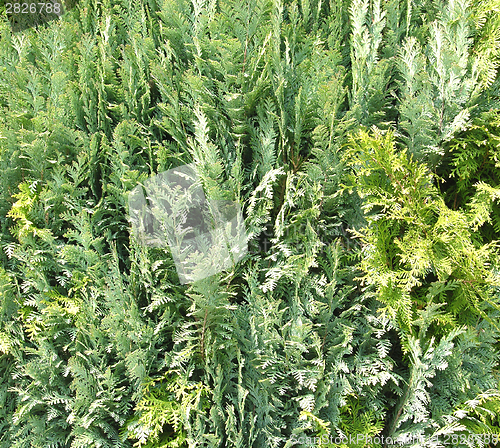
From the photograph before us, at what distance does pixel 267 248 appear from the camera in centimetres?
285

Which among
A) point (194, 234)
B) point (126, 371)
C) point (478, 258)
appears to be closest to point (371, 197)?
point (478, 258)

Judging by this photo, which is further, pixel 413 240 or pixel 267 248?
pixel 267 248

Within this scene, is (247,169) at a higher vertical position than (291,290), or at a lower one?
higher

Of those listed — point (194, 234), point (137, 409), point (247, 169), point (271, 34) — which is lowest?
point (137, 409)

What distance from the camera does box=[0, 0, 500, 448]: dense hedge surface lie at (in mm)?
2541

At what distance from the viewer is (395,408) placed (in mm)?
2793

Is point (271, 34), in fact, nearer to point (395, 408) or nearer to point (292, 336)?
point (292, 336)

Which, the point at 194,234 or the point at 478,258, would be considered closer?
the point at 478,258

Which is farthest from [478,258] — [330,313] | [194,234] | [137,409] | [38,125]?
[38,125]

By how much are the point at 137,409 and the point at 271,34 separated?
2918 millimetres

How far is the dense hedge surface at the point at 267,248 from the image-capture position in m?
2.54

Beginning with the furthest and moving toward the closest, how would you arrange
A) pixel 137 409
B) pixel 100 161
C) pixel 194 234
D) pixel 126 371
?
pixel 100 161 < pixel 194 234 < pixel 126 371 < pixel 137 409

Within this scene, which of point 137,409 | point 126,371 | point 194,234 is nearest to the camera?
point 137,409

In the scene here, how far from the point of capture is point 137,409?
8.00 feet
